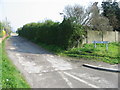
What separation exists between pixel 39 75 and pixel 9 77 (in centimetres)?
157

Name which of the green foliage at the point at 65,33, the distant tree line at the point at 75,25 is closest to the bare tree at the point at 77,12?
the distant tree line at the point at 75,25

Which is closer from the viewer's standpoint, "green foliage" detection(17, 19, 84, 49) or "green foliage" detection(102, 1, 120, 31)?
"green foliage" detection(17, 19, 84, 49)

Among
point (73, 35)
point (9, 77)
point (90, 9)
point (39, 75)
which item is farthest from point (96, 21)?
point (9, 77)

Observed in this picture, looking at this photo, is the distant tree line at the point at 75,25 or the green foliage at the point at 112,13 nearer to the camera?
the distant tree line at the point at 75,25

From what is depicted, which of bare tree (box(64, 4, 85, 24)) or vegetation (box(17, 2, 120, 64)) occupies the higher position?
bare tree (box(64, 4, 85, 24))

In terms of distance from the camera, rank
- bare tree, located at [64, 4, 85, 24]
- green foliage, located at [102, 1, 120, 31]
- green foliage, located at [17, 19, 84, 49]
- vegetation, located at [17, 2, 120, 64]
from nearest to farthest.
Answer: vegetation, located at [17, 2, 120, 64], green foliage, located at [17, 19, 84, 49], bare tree, located at [64, 4, 85, 24], green foliage, located at [102, 1, 120, 31]

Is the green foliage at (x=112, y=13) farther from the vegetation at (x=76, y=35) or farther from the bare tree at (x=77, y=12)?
the bare tree at (x=77, y=12)

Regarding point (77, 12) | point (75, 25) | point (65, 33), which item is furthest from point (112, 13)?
point (65, 33)

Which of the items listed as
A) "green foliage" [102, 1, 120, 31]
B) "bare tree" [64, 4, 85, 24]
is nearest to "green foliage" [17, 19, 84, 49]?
"bare tree" [64, 4, 85, 24]

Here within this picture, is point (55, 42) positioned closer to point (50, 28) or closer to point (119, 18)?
point (50, 28)

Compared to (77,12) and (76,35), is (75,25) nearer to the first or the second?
(76,35)

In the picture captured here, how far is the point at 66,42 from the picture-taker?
40.1ft

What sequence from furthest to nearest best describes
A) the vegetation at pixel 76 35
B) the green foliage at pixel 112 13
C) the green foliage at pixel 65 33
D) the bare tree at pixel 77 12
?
the green foliage at pixel 112 13 → the bare tree at pixel 77 12 → the green foliage at pixel 65 33 → the vegetation at pixel 76 35

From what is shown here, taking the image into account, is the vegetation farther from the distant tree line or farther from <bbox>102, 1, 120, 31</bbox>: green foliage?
<bbox>102, 1, 120, 31</bbox>: green foliage
